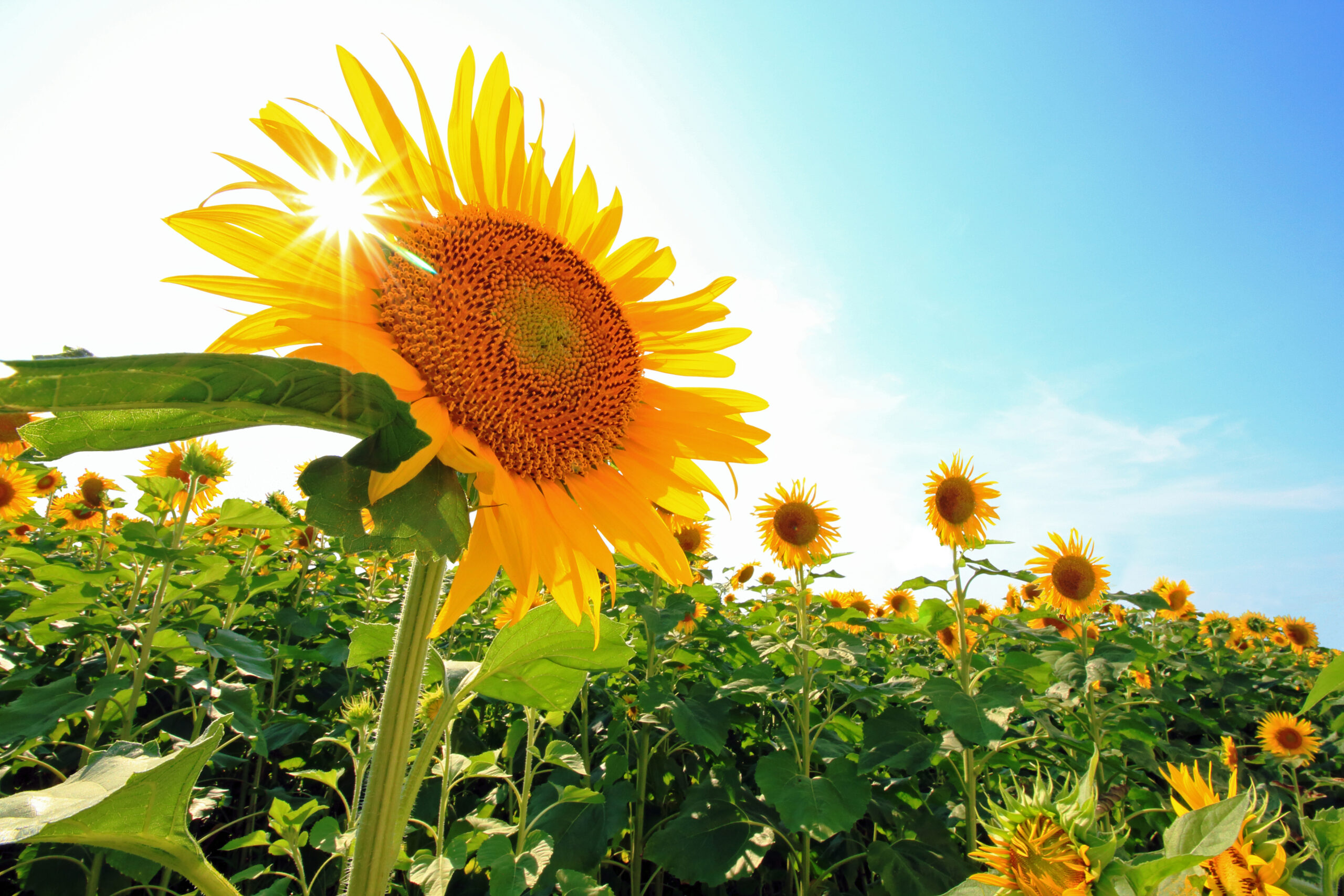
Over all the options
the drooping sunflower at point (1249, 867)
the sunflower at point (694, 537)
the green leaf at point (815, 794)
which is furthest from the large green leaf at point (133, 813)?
the sunflower at point (694, 537)

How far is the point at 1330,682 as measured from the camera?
1178mm

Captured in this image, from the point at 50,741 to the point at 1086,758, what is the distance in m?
4.99

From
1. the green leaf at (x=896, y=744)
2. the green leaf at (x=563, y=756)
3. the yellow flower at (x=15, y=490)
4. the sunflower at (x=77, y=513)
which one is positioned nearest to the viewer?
the green leaf at (x=563, y=756)

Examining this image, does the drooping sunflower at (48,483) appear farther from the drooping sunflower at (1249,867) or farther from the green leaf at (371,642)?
the drooping sunflower at (1249,867)

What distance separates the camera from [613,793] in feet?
11.2

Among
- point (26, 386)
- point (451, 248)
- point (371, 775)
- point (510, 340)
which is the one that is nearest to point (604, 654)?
point (371, 775)

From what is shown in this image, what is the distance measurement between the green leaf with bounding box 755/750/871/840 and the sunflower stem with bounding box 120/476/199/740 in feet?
8.72

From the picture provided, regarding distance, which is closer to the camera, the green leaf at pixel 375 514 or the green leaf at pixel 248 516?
the green leaf at pixel 375 514

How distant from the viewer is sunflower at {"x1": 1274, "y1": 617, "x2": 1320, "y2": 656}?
10.1 m

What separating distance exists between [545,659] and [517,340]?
56 centimetres

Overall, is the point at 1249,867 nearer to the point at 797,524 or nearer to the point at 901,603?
the point at 797,524

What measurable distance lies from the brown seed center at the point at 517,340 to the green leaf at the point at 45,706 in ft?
8.09

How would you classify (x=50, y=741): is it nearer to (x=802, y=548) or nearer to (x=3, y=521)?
(x=3, y=521)

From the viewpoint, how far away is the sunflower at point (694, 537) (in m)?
5.66
